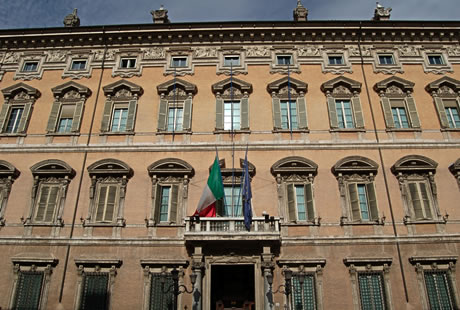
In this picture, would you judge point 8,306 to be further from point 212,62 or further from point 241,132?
point 212,62

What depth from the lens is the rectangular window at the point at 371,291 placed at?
587 inches

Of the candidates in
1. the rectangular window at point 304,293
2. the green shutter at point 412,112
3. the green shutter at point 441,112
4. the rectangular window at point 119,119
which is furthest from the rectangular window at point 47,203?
the green shutter at point 441,112

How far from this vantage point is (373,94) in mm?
19188

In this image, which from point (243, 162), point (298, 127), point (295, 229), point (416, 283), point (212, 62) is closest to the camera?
point (416, 283)

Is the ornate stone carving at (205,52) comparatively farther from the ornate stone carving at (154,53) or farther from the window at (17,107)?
the window at (17,107)

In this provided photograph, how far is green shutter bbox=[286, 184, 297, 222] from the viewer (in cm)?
1642

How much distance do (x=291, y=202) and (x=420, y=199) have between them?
5394mm

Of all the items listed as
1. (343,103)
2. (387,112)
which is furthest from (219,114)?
(387,112)

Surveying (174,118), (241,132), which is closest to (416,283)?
(241,132)

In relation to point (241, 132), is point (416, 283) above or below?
below

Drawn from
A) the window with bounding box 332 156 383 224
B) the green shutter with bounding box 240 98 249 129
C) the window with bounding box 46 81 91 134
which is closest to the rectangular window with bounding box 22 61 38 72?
the window with bounding box 46 81 91 134

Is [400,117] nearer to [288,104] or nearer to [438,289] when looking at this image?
[288,104]

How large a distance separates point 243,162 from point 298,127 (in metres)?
3.25

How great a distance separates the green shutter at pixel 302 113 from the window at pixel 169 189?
5547 mm
